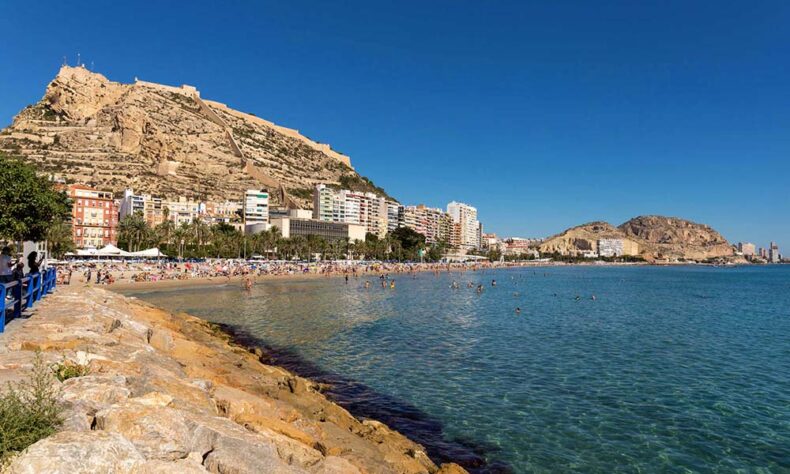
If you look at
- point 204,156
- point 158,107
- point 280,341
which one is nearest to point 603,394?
point 280,341

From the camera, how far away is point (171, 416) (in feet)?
21.1

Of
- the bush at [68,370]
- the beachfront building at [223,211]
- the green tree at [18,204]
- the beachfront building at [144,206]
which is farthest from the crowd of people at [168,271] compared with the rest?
the beachfront building at [223,211]

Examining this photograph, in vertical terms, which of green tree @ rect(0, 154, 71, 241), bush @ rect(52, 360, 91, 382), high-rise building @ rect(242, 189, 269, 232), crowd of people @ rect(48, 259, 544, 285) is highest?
high-rise building @ rect(242, 189, 269, 232)

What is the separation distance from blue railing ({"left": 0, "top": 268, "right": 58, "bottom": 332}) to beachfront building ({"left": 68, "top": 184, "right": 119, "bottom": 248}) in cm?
9606

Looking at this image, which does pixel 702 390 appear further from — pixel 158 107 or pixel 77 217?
pixel 158 107

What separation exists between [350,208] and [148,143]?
67469 millimetres

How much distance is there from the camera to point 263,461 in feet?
20.6

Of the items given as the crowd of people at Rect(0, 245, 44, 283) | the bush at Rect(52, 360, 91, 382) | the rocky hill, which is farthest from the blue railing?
the rocky hill

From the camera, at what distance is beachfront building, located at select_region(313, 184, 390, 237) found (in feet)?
518

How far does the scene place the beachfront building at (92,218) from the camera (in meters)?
101

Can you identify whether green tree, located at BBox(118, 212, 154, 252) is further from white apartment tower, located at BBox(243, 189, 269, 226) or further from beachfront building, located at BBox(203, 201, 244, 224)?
white apartment tower, located at BBox(243, 189, 269, 226)

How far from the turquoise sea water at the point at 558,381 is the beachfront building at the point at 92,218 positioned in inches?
3321

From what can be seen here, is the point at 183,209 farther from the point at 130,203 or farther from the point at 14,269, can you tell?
the point at 14,269

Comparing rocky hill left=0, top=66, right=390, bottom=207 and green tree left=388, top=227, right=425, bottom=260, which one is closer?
rocky hill left=0, top=66, right=390, bottom=207
